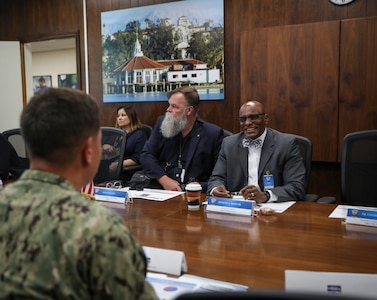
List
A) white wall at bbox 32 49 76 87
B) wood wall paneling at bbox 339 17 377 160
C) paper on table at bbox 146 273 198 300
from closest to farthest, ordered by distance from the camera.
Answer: paper on table at bbox 146 273 198 300, wood wall paneling at bbox 339 17 377 160, white wall at bbox 32 49 76 87

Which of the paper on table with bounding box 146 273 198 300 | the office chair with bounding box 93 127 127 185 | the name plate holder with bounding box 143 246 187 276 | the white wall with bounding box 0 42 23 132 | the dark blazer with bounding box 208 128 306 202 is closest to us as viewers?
the paper on table with bounding box 146 273 198 300

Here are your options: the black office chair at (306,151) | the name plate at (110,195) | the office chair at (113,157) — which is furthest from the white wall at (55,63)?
the black office chair at (306,151)

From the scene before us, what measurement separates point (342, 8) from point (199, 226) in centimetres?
287

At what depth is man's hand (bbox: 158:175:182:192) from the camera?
A: 293cm

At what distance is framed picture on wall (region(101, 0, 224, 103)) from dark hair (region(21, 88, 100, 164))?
3.56m

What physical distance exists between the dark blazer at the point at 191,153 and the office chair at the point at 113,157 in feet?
0.72

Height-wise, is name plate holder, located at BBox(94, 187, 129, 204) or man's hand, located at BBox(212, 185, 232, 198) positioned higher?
man's hand, located at BBox(212, 185, 232, 198)

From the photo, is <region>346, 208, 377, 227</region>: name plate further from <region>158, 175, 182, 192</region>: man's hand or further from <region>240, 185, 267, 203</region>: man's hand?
<region>158, 175, 182, 192</region>: man's hand

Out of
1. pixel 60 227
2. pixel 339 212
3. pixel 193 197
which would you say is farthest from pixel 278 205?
pixel 60 227

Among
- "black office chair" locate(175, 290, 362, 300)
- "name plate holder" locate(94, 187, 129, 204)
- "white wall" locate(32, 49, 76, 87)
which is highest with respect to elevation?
"white wall" locate(32, 49, 76, 87)

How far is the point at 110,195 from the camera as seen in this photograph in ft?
7.64

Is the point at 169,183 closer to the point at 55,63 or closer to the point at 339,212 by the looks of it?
the point at 339,212

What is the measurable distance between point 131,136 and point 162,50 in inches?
43.7

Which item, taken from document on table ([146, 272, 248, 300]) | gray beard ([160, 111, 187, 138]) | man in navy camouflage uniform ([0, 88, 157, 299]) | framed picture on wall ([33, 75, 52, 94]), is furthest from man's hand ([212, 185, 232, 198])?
framed picture on wall ([33, 75, 52, 94])
